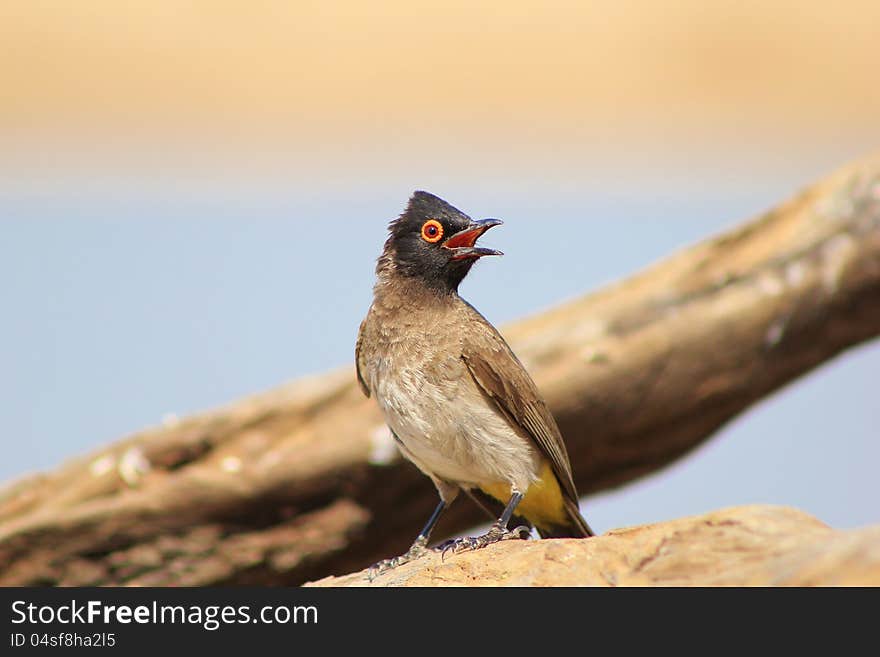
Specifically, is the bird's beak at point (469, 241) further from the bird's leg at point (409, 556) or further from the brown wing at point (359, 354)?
the bird's leg at point (409, 556)

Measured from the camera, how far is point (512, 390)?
530 cm

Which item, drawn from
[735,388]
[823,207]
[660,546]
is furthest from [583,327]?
[660,546]

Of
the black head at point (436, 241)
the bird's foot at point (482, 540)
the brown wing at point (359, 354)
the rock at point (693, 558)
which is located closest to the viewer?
the rock at point (693, 558)

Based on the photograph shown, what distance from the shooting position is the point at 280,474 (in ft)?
24.1

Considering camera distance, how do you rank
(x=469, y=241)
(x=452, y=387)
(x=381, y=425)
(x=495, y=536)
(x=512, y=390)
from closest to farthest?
(x=495, y=536) → (x=452, y=387) → (x=512, y=390) → (x=469, y=241) → (x=381, y=425)

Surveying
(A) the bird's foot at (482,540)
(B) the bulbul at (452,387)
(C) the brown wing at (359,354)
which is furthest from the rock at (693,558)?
(C) the brown wing at (359,354)

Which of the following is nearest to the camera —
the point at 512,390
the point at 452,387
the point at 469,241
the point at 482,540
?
the point at 482,540

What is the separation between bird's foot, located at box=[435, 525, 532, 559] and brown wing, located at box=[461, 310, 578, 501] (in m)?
0.41

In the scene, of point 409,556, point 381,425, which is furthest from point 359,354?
point 381,425

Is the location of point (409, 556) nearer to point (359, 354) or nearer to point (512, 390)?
point (512, 390)

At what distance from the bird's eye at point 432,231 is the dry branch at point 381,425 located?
208 cm

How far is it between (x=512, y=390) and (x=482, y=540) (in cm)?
76

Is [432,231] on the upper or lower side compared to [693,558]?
upper

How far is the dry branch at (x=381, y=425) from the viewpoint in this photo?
738 centimetres
